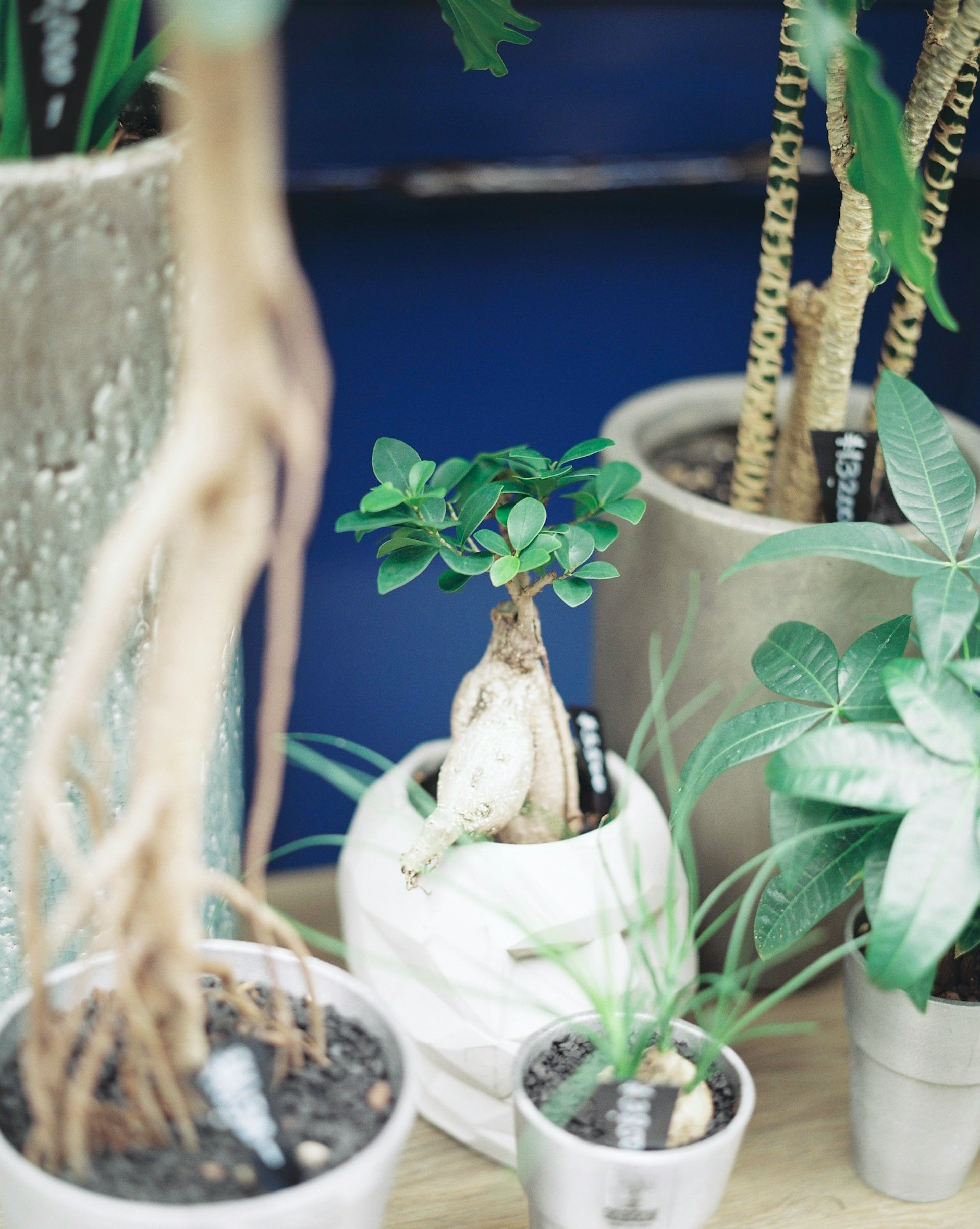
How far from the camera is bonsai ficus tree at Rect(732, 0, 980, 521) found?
0.64 metres

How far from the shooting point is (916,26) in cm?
115

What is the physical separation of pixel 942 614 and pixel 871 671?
0.31 feet

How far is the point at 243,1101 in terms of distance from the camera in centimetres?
56

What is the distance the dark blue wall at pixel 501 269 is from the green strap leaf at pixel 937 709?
25.7 inches

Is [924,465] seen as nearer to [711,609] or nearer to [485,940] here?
[711,609]

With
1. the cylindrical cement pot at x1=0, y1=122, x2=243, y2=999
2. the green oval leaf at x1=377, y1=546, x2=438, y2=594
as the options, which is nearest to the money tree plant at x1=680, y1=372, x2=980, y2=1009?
the green oval leaf at x1=377, y1=546, x2=438, y2=594

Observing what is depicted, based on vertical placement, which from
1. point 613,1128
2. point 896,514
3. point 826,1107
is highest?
point 896,514

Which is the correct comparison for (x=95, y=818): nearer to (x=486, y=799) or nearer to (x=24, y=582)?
(x=24, y=582)

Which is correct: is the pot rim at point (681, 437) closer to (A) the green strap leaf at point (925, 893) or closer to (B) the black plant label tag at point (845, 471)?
(B) the black plant label tag at point (845, 471)

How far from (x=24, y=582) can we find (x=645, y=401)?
0.64 m

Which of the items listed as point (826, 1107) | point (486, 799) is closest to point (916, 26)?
point (486, 799)

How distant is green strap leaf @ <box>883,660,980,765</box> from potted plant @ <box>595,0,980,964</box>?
0.71 feet

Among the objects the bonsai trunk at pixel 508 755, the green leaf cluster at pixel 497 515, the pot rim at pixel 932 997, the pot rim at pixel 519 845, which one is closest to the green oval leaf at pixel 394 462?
the green leaf cluster at pixel 497 515

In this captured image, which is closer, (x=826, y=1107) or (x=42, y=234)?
(x=42, y=234)
